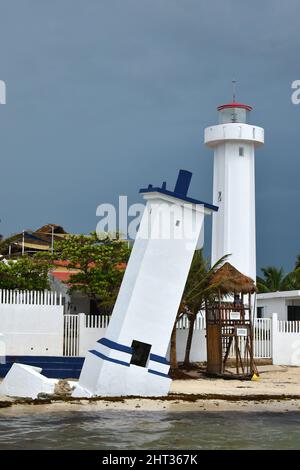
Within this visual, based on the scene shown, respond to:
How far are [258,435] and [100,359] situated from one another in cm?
458

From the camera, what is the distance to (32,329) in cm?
2723

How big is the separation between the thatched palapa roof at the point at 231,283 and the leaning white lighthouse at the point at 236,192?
9331mm

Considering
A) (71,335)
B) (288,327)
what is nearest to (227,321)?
(71,335)

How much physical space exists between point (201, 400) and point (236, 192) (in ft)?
53.6

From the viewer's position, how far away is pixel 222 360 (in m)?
25.2

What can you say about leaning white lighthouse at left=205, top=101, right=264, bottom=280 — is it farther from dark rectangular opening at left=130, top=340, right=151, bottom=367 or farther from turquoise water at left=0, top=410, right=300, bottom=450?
turquoise water at left=0, top=410, right=300, bottom=450

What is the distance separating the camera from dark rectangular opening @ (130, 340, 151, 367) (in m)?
19.2

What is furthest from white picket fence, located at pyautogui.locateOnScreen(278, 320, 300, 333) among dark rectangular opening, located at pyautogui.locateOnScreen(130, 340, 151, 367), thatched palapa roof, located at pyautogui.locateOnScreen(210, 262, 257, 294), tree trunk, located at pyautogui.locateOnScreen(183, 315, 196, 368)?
dark rectangular opening, located at pyautogui.locateOnScreen(130, 340, 151, 367)

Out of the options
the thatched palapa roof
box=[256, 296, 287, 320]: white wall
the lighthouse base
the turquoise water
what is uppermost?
the thatched palapa roof

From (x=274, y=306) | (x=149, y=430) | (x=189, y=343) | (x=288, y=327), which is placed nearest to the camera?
(x=149, y=430)

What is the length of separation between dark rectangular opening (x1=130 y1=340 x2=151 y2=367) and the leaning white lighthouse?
51.9ft

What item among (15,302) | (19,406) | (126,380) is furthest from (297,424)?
(15,302)

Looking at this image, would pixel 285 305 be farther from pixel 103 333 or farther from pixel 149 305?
pixel 149 305
